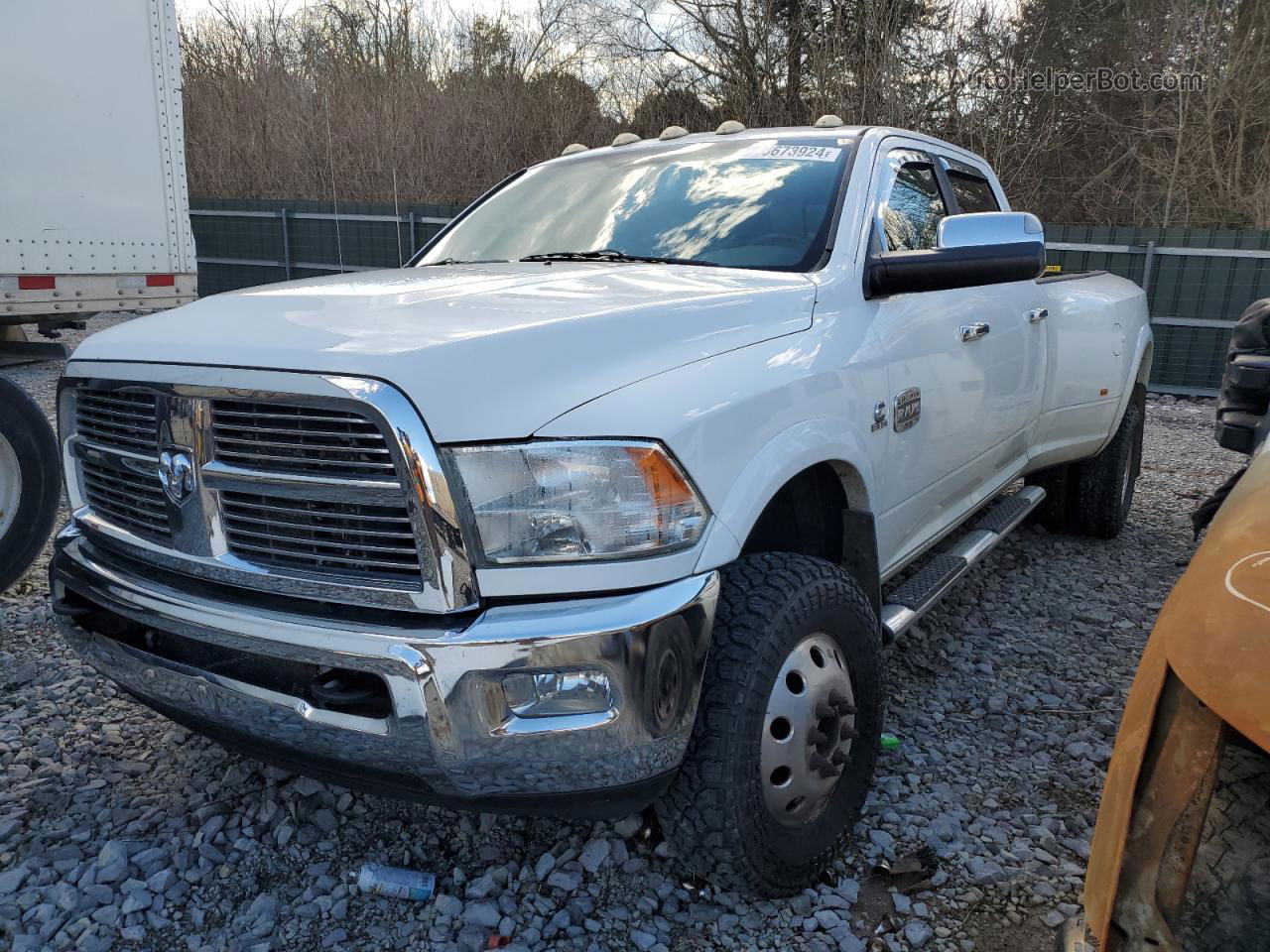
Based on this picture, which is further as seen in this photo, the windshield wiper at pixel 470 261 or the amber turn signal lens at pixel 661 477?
the windshield wiper at pixel 470 261

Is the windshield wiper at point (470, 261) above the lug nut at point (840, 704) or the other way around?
above

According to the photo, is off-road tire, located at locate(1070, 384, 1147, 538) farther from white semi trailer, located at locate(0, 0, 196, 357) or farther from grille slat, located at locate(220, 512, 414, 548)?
white semi trailer, located at locate(0, 0, 196, 357)

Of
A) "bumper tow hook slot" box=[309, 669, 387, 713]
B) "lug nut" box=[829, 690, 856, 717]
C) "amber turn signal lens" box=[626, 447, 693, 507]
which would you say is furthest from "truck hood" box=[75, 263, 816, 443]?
"lug nut" box=[829, 690, 856, 717]

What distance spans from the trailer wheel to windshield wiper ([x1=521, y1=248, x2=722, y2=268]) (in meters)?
2.41

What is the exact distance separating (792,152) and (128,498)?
2.28 metres

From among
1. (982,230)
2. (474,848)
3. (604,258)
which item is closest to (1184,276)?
(982,230)

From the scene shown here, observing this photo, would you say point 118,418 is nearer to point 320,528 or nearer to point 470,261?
point 320,528

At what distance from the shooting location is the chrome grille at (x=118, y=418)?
2.10m

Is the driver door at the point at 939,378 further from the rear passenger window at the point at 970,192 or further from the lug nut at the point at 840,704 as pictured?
the lug nut at the point at 840,704

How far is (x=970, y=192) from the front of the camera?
4.27 metres

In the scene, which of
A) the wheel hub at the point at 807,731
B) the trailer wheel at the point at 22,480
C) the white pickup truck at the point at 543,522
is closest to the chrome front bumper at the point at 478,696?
the white pickup truck at the point at 543,522

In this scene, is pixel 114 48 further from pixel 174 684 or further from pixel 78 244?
pixel 174 684

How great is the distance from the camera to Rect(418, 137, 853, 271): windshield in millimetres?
2893

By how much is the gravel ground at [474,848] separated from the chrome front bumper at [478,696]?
498 millimetres
